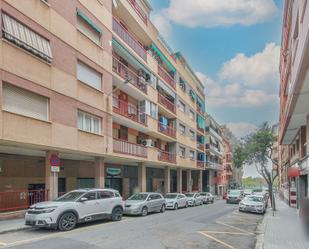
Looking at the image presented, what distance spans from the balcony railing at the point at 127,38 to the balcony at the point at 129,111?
4.40 meters

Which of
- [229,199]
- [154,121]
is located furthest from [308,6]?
[229,199]

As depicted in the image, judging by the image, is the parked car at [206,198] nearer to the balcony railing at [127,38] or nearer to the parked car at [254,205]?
the parked car at [254,205]

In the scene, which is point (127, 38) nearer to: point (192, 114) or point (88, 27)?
point (88, 27)

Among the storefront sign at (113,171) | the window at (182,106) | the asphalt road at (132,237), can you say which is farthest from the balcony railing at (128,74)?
the window at (182,106)

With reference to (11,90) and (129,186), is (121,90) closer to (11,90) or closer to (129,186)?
(129,186)

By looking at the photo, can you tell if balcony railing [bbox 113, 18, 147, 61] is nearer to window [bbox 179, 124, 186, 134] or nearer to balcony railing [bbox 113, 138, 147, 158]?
balcony railing [bbox 113, 138, 147, 158]

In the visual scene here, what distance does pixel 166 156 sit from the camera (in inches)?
1404

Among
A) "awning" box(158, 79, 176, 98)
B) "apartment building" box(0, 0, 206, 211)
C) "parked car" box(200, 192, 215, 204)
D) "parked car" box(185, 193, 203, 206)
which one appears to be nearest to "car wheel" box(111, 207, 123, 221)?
"apartment building" box(0, 0, 206, 211)

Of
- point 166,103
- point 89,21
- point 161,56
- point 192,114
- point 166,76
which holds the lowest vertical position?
point 166,103

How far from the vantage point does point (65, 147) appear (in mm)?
18875

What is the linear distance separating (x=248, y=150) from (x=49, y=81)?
31.5 meters

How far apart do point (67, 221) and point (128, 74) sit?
1681cm

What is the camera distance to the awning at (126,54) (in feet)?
84.7

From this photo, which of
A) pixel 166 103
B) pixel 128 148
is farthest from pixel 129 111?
pixel 166 103
